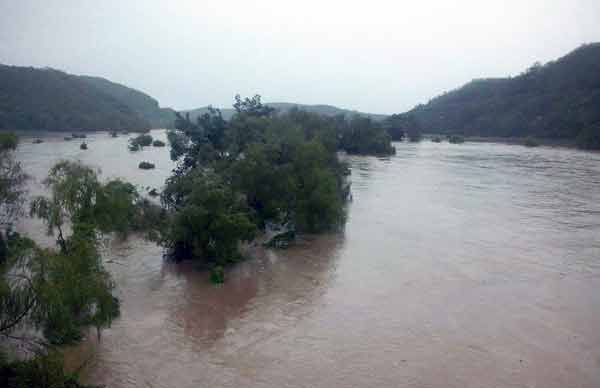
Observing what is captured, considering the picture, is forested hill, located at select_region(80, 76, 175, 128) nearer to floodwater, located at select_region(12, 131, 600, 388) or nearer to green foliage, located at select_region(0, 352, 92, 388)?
floodwater, located at select_region(12, 131, 600, 388)

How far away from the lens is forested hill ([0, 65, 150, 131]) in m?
76.4

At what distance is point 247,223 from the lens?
19141 mm

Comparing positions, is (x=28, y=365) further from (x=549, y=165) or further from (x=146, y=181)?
(x=549, y=165)

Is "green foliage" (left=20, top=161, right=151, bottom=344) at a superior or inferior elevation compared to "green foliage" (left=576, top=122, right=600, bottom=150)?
inferior

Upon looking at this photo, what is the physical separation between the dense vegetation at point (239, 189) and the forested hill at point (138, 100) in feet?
376

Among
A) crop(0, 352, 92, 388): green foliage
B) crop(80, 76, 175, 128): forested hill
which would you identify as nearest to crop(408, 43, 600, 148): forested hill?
crop(80, 76, 175, 128): forested hill

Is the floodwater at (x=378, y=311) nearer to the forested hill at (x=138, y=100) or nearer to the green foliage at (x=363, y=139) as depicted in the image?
the green foliage at (x=363, y=139)

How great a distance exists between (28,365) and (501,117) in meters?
107

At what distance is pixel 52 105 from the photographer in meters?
84.4

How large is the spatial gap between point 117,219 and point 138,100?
5868 inches

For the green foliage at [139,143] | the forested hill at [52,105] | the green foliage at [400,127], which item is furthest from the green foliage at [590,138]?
the forested hill at [52,105]

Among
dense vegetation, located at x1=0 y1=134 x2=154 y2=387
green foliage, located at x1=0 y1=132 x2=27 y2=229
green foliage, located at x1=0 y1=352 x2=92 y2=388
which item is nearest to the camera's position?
green foliage, located at x1=0 y1=352 x2=92 y2=388

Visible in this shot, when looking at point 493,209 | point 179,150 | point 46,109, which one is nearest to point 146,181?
point 179,150

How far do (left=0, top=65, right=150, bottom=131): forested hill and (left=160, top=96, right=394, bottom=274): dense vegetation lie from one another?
52204 millimetres
